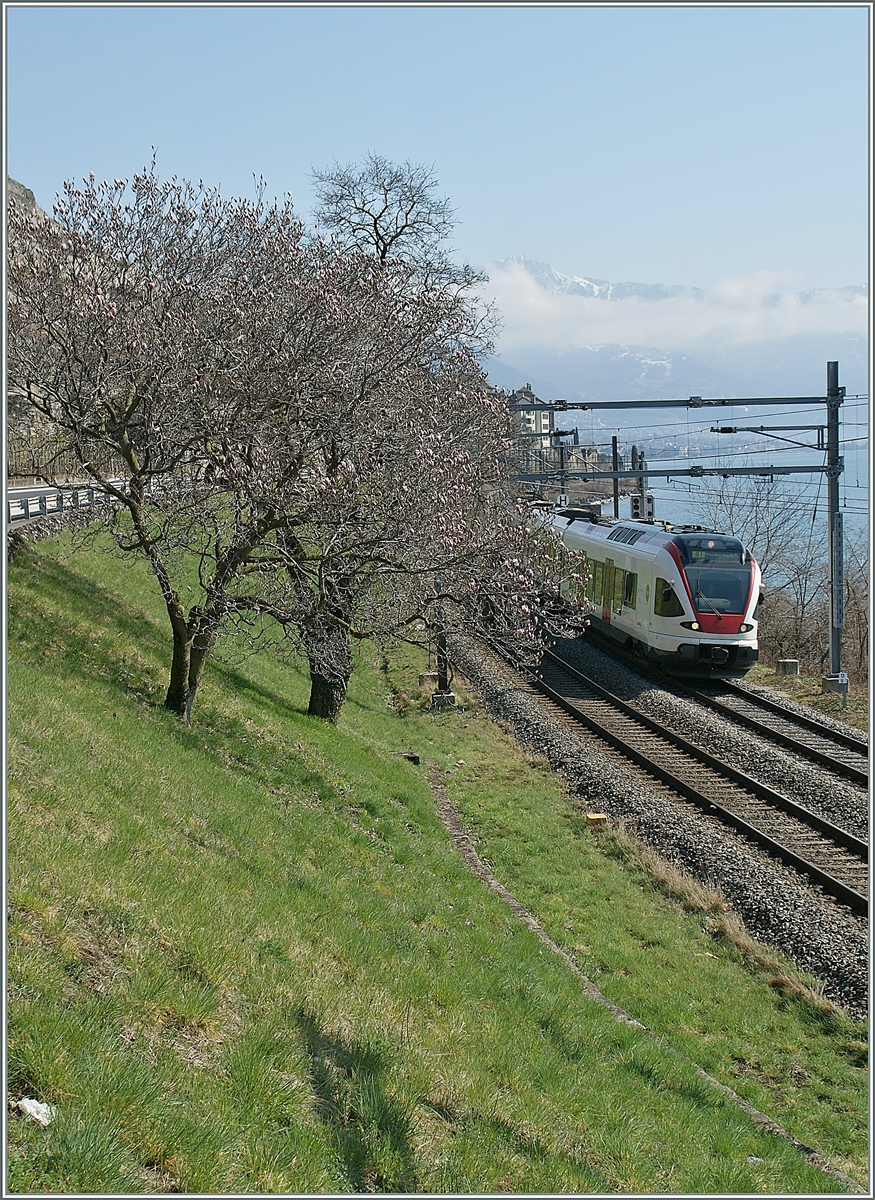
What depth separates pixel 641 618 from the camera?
23.9 meters

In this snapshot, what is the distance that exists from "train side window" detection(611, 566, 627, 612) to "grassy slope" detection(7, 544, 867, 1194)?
1240 cm

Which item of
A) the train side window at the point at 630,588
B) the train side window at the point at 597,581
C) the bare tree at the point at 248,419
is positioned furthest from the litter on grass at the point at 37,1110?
the train side window at the point at 597,581

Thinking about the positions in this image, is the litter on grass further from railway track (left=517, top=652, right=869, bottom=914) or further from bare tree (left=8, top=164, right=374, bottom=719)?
railway track (left=517, top=652, right=869, bottom=914)

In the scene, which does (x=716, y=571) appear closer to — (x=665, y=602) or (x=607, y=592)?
(x=665, y=602)

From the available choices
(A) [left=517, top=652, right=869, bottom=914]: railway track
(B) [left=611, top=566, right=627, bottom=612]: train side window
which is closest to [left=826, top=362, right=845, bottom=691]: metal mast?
(B) [left=611, top=566, right=627, bottom=612]: train side window

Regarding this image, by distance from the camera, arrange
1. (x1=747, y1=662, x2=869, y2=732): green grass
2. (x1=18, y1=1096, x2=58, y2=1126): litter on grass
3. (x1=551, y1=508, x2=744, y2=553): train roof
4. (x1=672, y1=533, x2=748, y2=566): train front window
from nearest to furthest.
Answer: (x1=18, y1=1096, x2=58, y2=1126): litter on grass → (x1=747, y1=662, x2=869, y2=732): green grass → (x1=672, y1=533, x2=748, y2=566): train front window → (x1=551, y1=508, x2=744, y2=553): train roof

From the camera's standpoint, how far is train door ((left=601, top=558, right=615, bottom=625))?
26312 millimetres

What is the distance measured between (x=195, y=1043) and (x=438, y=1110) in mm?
1502

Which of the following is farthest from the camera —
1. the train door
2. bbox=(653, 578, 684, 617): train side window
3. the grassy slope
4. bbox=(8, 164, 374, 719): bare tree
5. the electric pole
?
the train door

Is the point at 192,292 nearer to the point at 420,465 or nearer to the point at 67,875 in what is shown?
the point at 420,465

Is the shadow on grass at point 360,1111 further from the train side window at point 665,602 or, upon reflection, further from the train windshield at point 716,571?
the train windshield at point 716,571

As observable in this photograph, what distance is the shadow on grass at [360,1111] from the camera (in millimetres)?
4691

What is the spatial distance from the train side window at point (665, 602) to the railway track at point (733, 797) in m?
2.36

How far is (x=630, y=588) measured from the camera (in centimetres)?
2470
